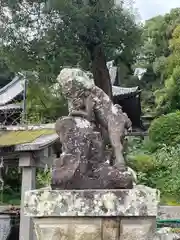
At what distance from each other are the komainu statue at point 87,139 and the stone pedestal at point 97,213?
10cm

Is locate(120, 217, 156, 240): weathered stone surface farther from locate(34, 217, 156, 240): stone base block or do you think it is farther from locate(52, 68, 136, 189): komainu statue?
locate(52, 68, 136, 189): komainu statue

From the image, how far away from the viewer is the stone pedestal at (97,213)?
8.19 ft

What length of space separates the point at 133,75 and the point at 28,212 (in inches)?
1352

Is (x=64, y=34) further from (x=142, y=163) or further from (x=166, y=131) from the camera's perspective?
(x=166, y=131)

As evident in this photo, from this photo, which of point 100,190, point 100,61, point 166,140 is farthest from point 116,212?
point 166,140

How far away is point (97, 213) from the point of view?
2518 mm

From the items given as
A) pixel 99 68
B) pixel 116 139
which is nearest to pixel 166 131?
pixel 99 68

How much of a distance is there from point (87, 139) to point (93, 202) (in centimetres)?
42

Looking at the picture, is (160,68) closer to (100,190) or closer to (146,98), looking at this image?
(146,98)

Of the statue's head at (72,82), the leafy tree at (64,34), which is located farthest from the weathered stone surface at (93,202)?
the leafy tree at (64,34)

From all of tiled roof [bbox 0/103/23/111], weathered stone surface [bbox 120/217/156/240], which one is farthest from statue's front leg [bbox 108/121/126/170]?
tiled roof [bbox 0/103/23/111]

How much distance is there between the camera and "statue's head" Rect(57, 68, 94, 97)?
9.59 ft

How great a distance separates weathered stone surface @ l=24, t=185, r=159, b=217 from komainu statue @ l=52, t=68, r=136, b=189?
0.31 ft

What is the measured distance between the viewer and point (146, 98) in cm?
3219
